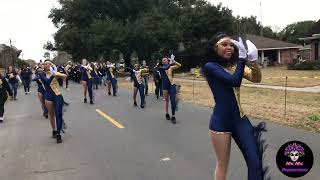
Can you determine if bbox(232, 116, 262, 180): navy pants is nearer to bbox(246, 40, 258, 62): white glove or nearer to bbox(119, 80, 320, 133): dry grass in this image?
bbox(246, 40, 258, 62): white glove

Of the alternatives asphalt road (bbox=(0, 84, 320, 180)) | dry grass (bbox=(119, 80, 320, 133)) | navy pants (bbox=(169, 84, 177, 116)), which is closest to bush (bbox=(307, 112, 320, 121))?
dry grass (bbox=(119, 80, 320, 133))

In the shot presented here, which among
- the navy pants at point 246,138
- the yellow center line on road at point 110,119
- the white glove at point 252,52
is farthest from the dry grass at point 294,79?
the white glove at point 252,52

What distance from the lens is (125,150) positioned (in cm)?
1013

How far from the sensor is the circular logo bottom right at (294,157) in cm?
494

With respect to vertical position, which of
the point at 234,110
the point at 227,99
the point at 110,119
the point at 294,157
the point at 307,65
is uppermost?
the point at 227,99

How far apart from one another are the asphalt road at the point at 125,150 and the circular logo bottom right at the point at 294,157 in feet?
7.19

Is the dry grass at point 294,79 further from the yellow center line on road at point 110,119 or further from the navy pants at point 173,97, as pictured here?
the navy pants at point 173,97

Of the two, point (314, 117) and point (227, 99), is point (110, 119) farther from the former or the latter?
point (227, 99)

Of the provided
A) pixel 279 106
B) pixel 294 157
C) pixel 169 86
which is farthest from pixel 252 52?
pixel 279 106

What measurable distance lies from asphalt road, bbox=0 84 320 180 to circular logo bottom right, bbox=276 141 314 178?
219 cm

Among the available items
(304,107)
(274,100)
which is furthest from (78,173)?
(274,100)

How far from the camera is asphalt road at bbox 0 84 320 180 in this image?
8172mm

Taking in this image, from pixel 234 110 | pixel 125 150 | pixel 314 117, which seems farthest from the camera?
pixel 314 117

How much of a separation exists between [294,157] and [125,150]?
5.53 meters
